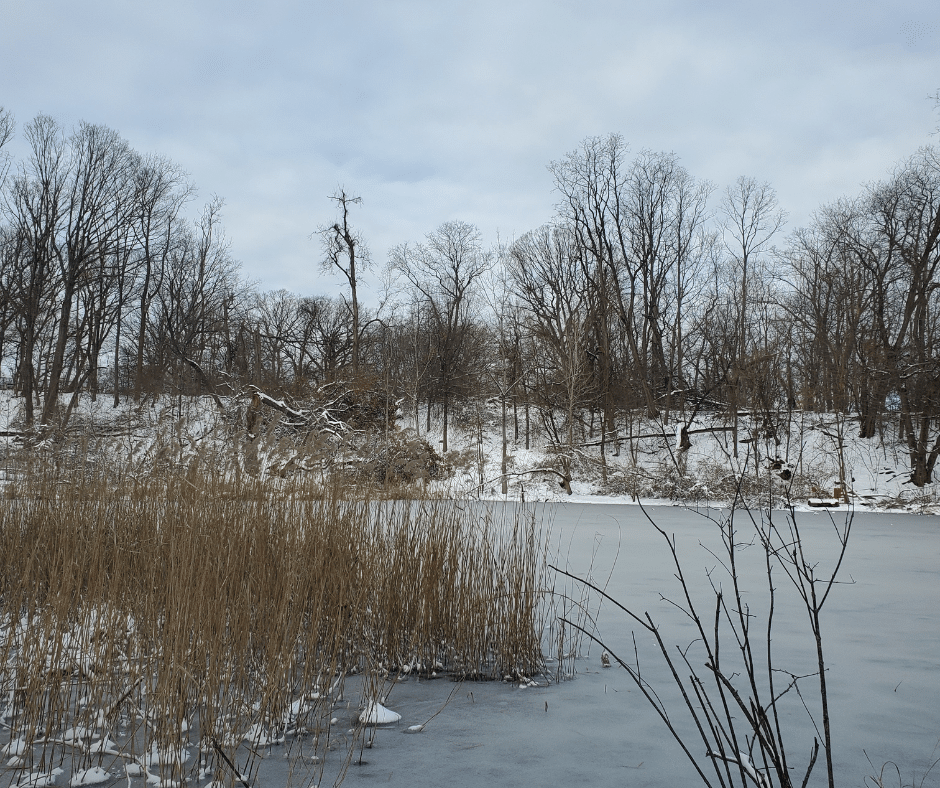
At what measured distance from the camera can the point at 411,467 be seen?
4262 millimetres

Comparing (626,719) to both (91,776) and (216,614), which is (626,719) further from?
(91,776)

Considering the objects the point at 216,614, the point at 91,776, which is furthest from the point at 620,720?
the point at 91,776

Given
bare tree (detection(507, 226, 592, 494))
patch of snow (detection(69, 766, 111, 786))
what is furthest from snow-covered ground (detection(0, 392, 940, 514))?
patch of snow (detection(69, 766, 111, 786))

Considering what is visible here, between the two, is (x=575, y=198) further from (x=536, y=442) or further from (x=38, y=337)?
(x=38, y=337)

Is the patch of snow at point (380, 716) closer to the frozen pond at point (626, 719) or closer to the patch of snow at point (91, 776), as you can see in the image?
the frozen pond at point (626, 719)

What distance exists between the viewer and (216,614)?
8.10 feet

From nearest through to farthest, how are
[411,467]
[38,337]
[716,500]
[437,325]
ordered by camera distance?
1. [411,467]
2. [716,500]
3. [38,337]
4. [437,325]

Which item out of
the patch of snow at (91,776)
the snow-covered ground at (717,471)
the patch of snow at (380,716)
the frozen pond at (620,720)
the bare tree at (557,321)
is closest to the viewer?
Answer: the patch of snow at (91,776)

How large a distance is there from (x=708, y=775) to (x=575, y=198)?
2326 centimetres

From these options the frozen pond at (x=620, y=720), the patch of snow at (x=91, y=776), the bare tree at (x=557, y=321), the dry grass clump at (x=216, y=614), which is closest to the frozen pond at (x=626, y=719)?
the frozen pond at (x=620, y=720)

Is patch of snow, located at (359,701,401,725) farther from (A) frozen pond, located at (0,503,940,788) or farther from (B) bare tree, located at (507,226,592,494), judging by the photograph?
(B) bare tree, located at (507,226,592,494)

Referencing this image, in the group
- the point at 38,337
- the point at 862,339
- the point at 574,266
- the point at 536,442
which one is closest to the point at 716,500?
the point at 862,339

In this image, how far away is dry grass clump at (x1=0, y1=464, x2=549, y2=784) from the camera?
7.65 ft

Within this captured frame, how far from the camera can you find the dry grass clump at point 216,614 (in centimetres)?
233
